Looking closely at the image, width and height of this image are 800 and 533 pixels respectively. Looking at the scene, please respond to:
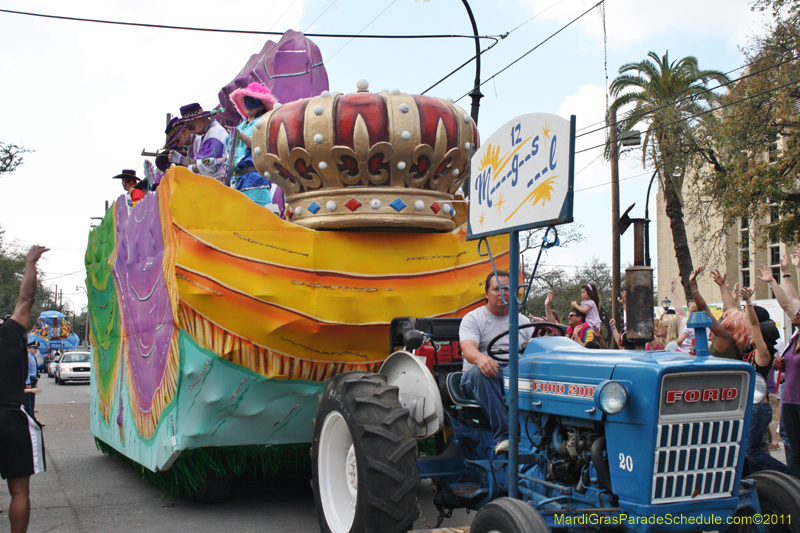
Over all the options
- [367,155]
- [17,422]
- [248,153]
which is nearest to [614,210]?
[248,153]

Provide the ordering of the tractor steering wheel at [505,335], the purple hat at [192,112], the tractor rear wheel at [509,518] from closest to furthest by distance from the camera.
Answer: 1. the tractor rear wheel at [509,518]
2. the tractor steering wheel at [505,335]
3. the purple hat at [192,112]

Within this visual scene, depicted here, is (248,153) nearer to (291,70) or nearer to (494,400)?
(291,70)

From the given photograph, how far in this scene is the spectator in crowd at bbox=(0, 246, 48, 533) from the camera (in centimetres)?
477

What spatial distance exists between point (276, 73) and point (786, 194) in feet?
43.0

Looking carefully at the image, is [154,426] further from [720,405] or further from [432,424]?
[720,405]

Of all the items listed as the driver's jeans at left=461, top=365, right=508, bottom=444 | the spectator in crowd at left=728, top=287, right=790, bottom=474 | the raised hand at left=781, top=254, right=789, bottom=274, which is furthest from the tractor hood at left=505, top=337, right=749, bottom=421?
the raised hand at left=781, top=254, right=789, bottom=274

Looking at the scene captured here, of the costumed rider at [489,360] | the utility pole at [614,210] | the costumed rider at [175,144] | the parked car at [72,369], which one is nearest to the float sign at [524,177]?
the costumed rider at [489,360]

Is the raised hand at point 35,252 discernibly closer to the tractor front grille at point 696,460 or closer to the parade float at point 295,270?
the parade float at point 295,270

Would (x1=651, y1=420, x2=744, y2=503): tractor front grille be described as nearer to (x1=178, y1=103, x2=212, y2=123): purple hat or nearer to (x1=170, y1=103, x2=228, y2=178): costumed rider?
(x1=170, y1=103, x2=228, y2=178): costumed rider

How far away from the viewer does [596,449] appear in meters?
3.44

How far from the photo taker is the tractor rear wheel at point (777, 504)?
3.52m

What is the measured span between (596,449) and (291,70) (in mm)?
6426

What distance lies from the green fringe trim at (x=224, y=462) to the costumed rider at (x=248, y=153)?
2.29 metres

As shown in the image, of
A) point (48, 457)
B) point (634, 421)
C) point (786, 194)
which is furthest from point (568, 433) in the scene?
point (786, 194)
